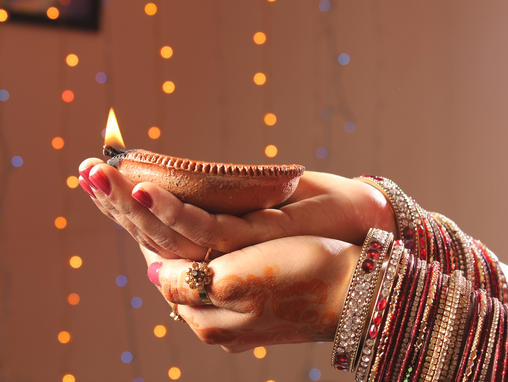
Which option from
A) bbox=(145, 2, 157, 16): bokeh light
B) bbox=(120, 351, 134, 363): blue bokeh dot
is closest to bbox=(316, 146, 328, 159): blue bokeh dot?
bbox=(145, 2, 157, 16): bokeh light

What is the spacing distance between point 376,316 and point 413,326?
0.04m

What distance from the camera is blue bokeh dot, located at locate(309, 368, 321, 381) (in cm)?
Answer: 171

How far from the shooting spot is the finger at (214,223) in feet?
1.50

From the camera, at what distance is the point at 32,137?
1.38 m

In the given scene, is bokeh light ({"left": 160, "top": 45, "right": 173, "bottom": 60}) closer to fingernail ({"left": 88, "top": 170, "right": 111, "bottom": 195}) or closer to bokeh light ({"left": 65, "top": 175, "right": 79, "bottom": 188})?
bokeh light ({"left": 65, "top": 175, "right": 79, "bottom": 188})

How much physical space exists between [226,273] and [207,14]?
Result: 1.19 m

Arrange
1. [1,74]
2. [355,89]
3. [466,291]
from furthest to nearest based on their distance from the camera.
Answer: [355,89] → [1,74] → [466,291]

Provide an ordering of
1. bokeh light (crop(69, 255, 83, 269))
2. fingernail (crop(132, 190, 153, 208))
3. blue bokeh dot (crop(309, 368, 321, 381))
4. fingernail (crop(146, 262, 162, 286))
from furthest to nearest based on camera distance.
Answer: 1. blue bokeh dot (crop(309, 368, 321, 381))
2. bokeh light (crop(69, 255, 83, 269))
3. fingernail (crop(146, 262, 162, 286))
4. fingernail (crop(132, 190, 153, 208))

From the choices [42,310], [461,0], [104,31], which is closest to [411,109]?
[461,0]

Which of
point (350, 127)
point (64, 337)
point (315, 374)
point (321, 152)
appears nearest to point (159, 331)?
point (64, 337)

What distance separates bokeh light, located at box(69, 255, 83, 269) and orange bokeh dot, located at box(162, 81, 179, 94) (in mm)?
595

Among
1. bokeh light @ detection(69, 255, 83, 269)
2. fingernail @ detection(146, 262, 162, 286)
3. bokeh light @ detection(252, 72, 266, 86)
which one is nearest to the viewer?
fingernail @ detection(146, 262, 162, 286)

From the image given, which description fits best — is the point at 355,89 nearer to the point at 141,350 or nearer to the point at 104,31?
the point at 104,31

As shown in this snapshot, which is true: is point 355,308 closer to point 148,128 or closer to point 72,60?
point 148,128
